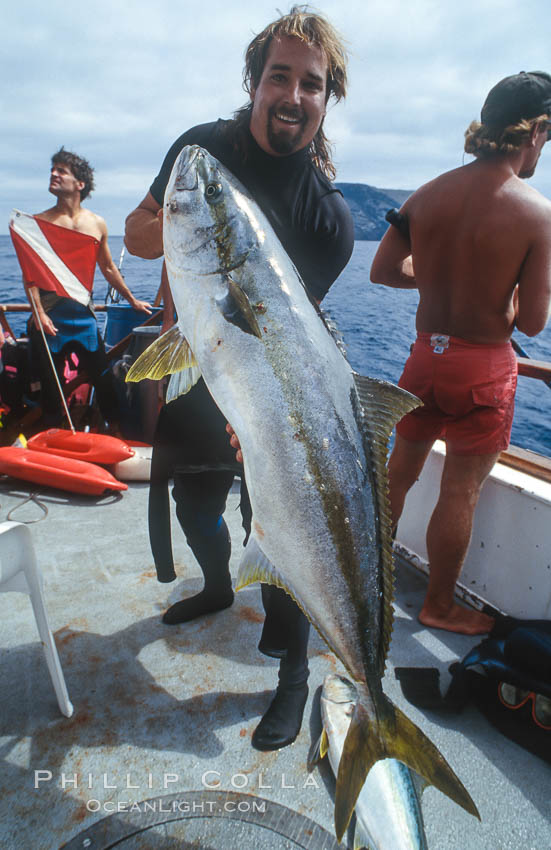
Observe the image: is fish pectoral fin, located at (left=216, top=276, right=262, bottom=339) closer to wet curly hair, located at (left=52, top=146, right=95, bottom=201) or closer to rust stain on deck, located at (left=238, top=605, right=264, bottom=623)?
rust stain on deck, located at (left=238, top=605, right=264, bottom=623)

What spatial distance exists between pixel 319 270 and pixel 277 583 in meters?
1.22

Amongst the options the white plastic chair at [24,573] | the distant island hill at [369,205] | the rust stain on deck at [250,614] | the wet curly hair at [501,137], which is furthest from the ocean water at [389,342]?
the distant island hill at [369,205]

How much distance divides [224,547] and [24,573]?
1051mm

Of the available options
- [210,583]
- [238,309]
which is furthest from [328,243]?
[210,583]

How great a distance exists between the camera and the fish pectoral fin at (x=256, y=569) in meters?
1.38

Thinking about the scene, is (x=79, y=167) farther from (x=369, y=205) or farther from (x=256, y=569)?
(x=369, y=205)

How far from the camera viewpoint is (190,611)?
105 inches

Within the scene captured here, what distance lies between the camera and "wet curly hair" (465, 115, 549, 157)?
2.46m

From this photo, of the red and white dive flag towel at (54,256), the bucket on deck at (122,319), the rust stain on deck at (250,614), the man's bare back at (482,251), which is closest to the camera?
the man's bare back at (482,251)

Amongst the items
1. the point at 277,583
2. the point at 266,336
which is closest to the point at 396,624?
the point at 277,583

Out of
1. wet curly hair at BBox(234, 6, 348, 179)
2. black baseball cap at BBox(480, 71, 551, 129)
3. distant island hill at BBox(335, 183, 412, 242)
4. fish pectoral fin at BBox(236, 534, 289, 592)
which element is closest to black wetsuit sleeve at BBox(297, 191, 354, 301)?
wet curly hair at BBox(234, 6, 348, 179)

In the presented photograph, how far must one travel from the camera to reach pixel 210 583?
2.68 m

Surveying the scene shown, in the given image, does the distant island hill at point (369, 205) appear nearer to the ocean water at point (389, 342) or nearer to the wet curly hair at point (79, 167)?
the ocean water at point (389, 342)

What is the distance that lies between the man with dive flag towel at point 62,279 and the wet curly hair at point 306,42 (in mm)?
3656
